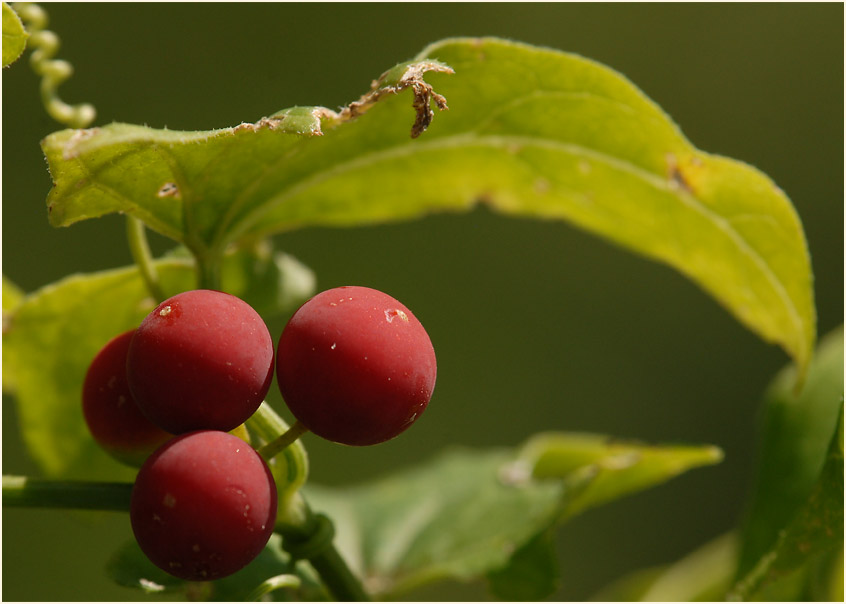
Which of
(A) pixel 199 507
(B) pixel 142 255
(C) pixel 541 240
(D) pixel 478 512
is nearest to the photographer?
(A) pixel 199 507

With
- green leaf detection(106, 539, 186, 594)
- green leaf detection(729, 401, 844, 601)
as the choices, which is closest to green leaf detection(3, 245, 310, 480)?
green leaf detection(106, 539, 186, 594)

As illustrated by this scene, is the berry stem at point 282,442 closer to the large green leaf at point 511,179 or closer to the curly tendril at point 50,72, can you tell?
the large green leaf at point 511,179

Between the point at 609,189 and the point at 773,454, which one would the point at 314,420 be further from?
the point at 773,454

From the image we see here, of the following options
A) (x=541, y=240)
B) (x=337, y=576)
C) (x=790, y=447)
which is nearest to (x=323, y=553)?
(x=337, y=576)

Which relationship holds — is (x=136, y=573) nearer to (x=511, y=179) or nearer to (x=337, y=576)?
(x=337, y=576)

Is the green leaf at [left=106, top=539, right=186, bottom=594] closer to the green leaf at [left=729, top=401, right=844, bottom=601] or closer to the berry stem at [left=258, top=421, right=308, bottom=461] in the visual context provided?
the berry stem at [left=258, top=421, right=308, bottom=461]

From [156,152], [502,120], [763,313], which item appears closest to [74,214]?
[156,152]
